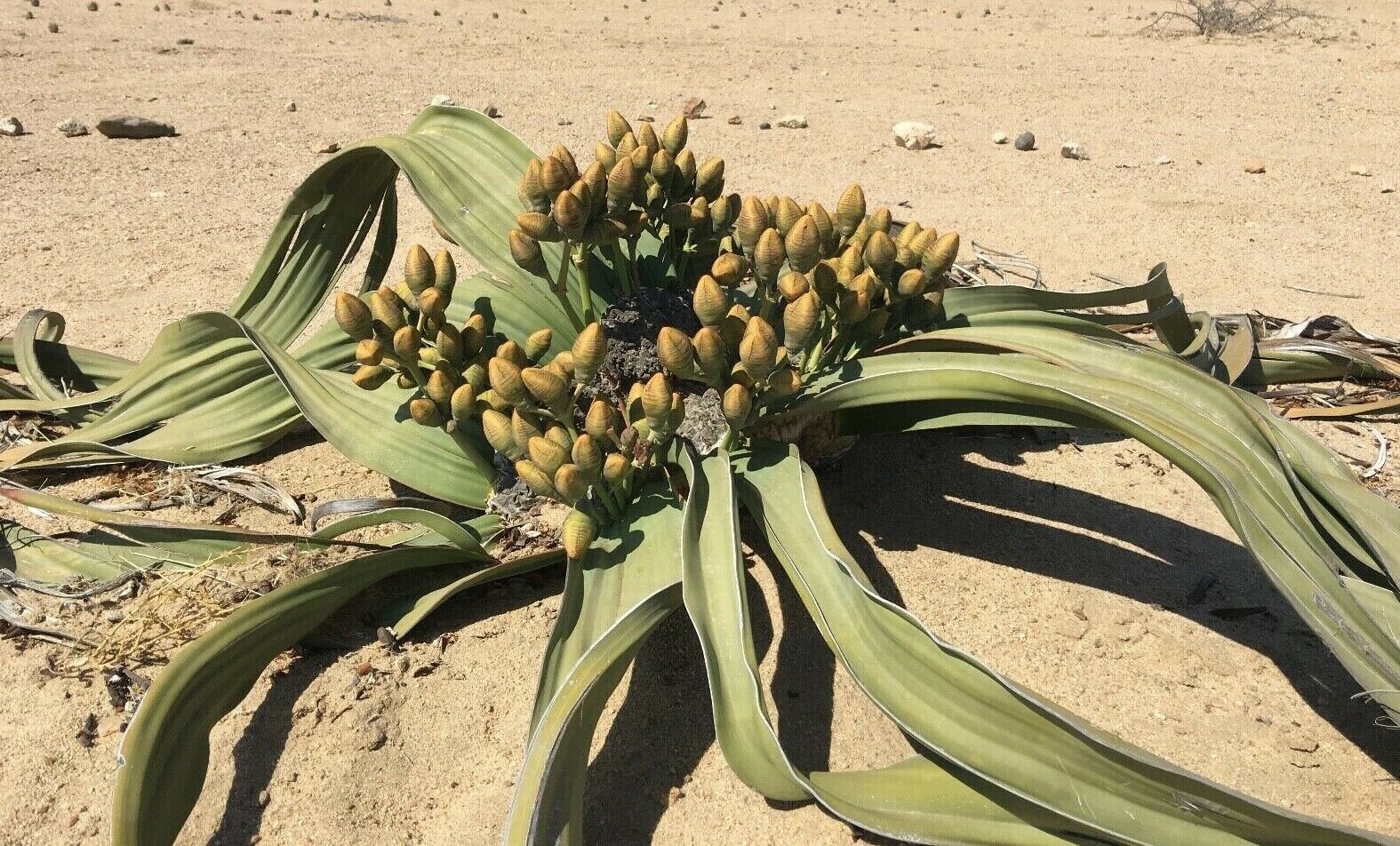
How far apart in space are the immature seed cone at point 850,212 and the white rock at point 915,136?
2.42 meters

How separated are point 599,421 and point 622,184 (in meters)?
0.32

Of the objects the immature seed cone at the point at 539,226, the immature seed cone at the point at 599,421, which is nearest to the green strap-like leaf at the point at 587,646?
the immature seed cone at the point at 599,421

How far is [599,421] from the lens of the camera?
104 centimetres

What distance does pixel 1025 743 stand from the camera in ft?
2.62

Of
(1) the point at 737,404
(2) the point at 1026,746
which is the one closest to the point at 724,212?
(1) the point at 737,404

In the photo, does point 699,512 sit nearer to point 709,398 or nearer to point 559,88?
point 709,398

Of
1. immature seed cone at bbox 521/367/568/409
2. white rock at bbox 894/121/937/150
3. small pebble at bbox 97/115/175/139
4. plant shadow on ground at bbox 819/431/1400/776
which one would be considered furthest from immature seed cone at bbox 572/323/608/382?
small pebble at bbox 97/115/175/139

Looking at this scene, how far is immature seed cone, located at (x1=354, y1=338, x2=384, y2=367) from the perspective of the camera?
3.75 ft

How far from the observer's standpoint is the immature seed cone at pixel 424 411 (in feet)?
3.79

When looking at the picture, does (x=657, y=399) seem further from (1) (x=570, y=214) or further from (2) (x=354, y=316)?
(2) (x=354, y=316)

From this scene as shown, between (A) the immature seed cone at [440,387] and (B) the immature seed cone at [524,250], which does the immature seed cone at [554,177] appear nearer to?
(B) the immature seed cone at [524,250]

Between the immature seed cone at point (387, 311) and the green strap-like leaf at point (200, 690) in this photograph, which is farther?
the immature seed cone at point (387, 311)

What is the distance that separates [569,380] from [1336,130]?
3.73 m

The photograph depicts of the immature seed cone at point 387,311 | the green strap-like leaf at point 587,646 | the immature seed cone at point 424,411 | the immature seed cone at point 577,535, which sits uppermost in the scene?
the immature seed cone at point 387,311
